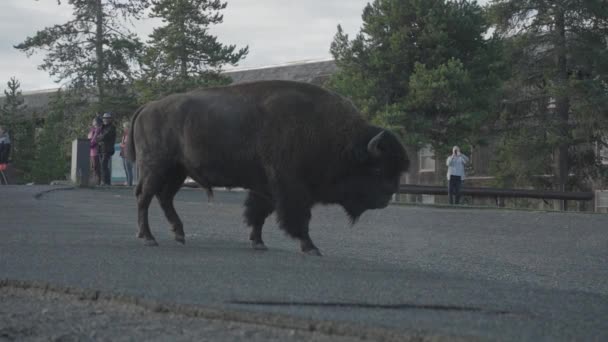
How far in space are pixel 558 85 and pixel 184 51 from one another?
17.4 metres

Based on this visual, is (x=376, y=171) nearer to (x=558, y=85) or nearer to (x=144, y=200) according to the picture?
(x=144, y=200)

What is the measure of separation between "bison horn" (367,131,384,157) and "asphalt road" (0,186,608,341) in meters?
1.03

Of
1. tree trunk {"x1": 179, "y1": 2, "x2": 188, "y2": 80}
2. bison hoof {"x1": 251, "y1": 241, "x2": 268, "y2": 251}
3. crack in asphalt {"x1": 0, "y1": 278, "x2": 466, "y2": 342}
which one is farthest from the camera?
tree trunk {"x1": 179, "y1": 2, "x2": 188, "y2": 80}

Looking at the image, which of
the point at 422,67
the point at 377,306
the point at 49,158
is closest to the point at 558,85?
the point at 422,67

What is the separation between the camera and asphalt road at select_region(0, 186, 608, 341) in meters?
5.18

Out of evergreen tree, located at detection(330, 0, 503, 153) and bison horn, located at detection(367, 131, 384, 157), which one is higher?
evergreen tree, located at detection(330, 0, 503, 153)

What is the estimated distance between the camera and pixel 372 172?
8.92 m

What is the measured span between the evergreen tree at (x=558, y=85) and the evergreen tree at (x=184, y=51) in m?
13.4

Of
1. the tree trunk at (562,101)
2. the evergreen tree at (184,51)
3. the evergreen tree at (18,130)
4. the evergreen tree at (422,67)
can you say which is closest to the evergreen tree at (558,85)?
the tree trunk at (562,101)

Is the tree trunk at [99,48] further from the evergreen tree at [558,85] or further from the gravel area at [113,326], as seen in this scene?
the gravel area at [113,326]

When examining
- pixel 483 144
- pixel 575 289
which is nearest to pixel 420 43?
pixel 483 144

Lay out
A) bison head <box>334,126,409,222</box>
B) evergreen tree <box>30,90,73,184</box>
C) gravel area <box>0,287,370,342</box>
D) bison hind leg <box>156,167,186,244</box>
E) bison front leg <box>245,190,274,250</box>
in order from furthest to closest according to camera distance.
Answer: evergreen tree <box>30,90,73,184</box>
bison hind leg <box>156,167,186,244</box>
bison front leg <box>245,190,274,250</box>
bison head <box>334,126,409,222</box>
gravel area <box>0,287,370,342</box>

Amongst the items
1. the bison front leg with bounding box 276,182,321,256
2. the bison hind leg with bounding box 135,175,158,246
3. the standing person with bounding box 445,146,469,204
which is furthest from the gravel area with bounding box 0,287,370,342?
the standing person with bounding box 445,146,469,204

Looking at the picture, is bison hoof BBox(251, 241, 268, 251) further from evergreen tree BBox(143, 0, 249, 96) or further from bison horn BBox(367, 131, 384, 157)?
evergreen tree BBox(143, 0, 249, 96)
